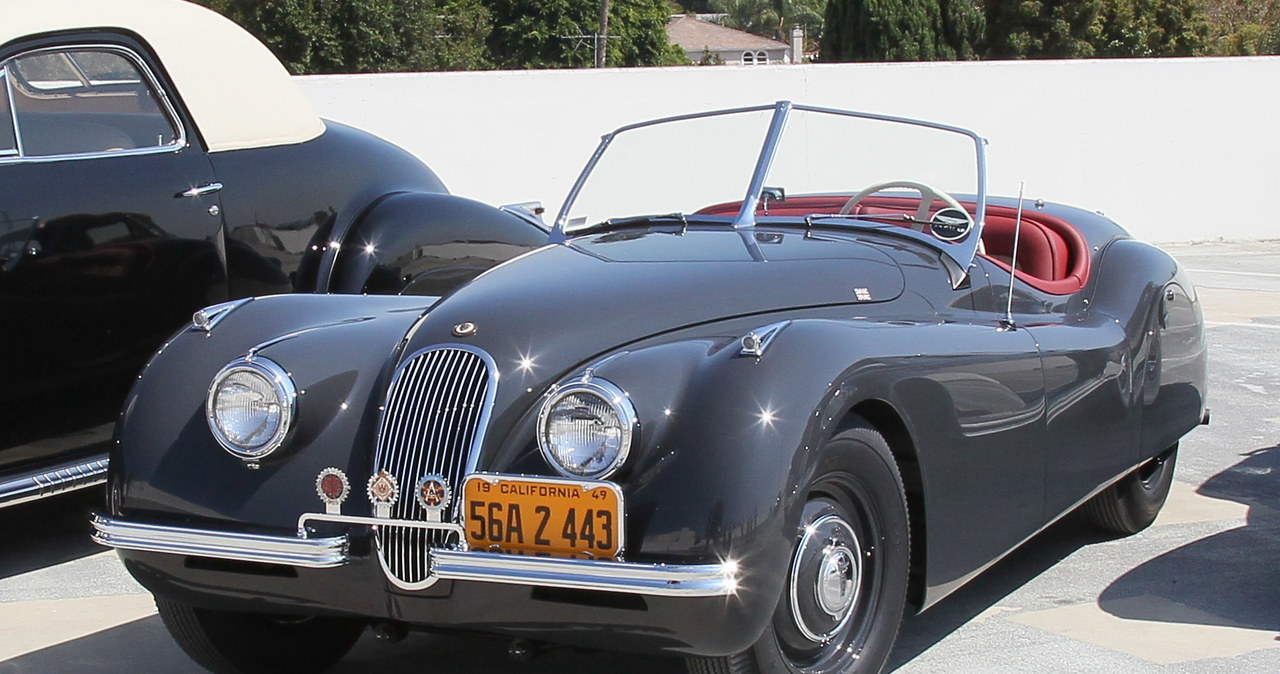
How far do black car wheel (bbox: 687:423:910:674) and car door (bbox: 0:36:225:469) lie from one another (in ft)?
8.55

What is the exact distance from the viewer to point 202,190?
505 cm

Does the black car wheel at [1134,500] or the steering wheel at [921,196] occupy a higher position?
the steering wheel at [921,196]

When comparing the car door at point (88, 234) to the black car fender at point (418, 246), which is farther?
the black car fender at point (418, 246)

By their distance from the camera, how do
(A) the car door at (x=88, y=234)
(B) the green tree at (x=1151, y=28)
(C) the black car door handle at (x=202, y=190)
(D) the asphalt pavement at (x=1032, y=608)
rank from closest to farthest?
1. (D) the asphalt pavement at (x=1032, y=608)
2. (A) the car door at (x=88, y=234)
3. (C) the black car door handle at (x=202, y=190)
4. (B) the green tree at (x=1151, y=28)

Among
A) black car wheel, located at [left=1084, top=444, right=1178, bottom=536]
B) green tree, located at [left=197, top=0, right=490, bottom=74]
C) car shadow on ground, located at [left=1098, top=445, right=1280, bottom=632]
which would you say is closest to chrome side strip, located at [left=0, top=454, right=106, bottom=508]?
car shadow on ground, located at [left=1098, top=445, right=1280, bottom=632]

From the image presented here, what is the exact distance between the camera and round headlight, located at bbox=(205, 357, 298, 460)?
316cm

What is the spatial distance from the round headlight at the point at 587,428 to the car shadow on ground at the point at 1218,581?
1.90 meters

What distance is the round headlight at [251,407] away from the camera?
316 cm

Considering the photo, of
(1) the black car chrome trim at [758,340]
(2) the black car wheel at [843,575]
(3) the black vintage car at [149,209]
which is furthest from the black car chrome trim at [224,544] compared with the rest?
(3) the black vintage car at [149,209]

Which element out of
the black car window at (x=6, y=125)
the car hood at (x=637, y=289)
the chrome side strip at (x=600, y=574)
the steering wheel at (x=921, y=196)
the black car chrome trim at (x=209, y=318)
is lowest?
the chrome side strip at (x=600, y=574)

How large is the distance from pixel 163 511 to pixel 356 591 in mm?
524

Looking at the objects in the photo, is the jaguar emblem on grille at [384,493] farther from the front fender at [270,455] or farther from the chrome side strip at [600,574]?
the chrome side strip at [600,574]

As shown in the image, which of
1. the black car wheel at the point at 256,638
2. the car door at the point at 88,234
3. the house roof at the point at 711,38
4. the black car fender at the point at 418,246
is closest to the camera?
the black car wheel at the point at 256,638

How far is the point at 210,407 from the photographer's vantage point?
3.20 metres
